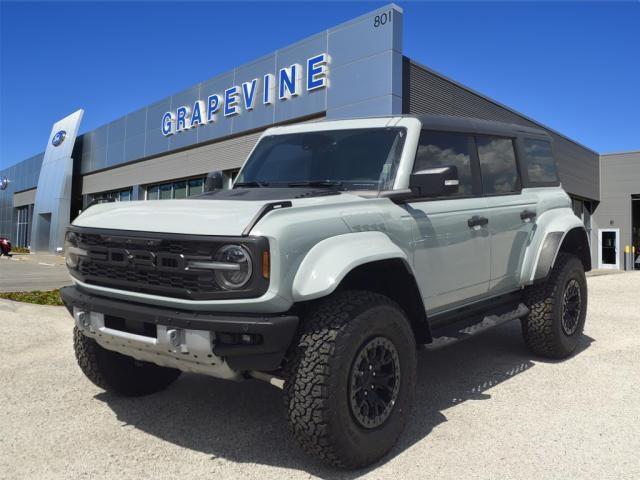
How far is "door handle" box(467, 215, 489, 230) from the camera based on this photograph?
3.90m

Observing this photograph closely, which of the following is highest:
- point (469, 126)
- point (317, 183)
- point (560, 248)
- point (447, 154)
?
point (469, 126)

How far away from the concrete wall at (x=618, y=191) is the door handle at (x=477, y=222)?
1193 inches

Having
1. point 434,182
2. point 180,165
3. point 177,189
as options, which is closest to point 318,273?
point 434,182

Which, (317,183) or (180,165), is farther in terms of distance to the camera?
(180,165)

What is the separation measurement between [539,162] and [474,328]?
206cm

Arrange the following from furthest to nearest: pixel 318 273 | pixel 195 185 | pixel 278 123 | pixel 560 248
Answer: pixel 195 185 → pixel 278 123 → pixel 560 248 → pixel 318 273

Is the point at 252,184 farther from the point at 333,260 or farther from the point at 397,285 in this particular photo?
the point at 333,260

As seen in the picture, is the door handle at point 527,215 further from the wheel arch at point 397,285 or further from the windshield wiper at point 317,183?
the windshield wiper at point 317,183

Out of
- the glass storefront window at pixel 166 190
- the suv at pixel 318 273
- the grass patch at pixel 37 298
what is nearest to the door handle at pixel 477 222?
the suv at pixel 318 273

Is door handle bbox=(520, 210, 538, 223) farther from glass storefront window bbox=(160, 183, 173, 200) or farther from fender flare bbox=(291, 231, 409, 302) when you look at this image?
glass storefront window bbox=(160, 183, 173, 200)

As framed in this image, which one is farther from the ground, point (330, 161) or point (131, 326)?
point (330, 161)

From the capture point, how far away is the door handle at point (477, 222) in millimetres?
3898

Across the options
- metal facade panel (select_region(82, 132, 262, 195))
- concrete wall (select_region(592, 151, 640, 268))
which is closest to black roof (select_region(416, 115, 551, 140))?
metal facade panel (select_region(82, 132, 262, 195))

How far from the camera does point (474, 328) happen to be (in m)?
3.98
